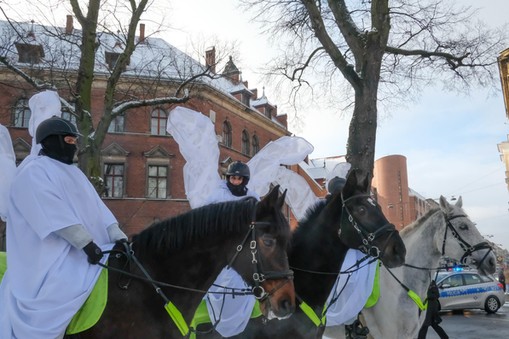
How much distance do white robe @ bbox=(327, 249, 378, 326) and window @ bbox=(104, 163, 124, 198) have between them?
26.9 meters

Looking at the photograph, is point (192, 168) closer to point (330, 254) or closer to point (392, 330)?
point (330, 254)

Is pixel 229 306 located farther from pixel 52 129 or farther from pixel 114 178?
pixel 114 178

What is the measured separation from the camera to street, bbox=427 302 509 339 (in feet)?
41.9

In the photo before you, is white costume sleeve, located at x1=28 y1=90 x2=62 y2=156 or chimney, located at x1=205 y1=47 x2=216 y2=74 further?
chimney, located at x1=205 y1=47 x2=216 y2=74

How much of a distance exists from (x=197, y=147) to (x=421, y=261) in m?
3.79

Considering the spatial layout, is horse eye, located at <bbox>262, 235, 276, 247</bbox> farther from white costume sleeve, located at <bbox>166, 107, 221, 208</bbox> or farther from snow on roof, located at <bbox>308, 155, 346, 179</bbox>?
snow on roof, located at <bbox>308, 155, 346, 179</bbox>

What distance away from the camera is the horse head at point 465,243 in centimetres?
637

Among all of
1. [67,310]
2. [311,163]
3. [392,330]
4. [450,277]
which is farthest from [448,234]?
[311,163]

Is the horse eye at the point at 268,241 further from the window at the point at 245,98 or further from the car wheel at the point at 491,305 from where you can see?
the window at the point at 245,98

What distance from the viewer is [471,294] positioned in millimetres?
18062

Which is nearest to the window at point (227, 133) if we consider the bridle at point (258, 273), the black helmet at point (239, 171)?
the black helmet at point (239, 171)

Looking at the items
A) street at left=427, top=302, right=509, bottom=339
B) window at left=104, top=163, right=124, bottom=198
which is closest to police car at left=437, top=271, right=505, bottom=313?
street at left=427, top=302, right=509, bottom=339

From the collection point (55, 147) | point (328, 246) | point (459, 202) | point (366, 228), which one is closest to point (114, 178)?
point (459, 202)

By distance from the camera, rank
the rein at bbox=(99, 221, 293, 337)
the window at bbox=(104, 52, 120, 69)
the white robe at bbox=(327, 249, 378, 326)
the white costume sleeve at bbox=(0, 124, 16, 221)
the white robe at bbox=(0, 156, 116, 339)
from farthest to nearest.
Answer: the window at bbox=(104, 52, 120, 69) < the white robe at bbox=(327, 249, 378, 326) < the white costume sleeve at bbox=(0, 124, 16, 221) < the rein at bbox=(99, 221, 293, 337) < the white robe at bbox=(0, 156, 116, 339)
